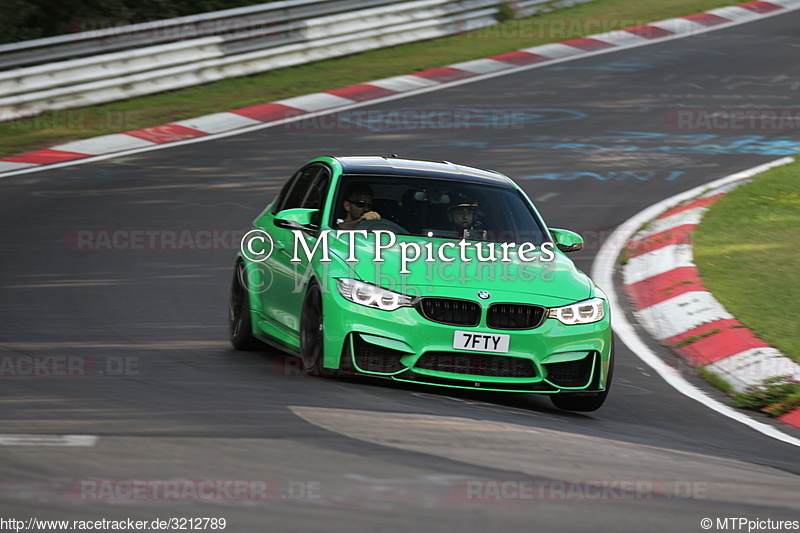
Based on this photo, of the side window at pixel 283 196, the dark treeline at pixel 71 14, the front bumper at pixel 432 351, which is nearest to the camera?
the front bumper at pixel 432 351

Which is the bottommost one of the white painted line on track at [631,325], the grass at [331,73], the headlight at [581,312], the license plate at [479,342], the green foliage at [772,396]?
the white painted line on track at [631,325]

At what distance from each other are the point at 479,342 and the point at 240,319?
7.25 ft

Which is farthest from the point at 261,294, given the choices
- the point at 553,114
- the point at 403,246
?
the point at 553,114

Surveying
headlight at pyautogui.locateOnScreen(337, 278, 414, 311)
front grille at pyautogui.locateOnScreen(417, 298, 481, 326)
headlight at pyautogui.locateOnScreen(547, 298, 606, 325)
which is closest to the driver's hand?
headlight at pyautogui.locateOnScreen(337, 278, 414, 311)

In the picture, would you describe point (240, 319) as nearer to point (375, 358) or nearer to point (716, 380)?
point (375, 358)

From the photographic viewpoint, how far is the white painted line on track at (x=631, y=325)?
26.7 ft

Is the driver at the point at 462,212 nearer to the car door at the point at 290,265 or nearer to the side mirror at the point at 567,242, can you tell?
the side mirror at the point at 567,242

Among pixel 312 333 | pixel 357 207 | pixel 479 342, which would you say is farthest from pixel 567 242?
pixel 312 333

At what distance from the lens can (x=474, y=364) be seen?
24.3 ft

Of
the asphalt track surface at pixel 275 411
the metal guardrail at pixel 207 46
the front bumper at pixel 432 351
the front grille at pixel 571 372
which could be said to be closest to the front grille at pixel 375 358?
the front bumper at pixel 432 351

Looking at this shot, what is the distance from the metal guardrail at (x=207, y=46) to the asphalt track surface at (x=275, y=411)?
2616 mm

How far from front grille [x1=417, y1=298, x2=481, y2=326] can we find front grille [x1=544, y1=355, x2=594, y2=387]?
1.86ft

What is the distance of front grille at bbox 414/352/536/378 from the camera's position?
7.37m

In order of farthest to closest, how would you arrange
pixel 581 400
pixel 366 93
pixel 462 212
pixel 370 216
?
pixel 366 93 → pixel 462 212 → pixel 370 216 → pixel 581 400
